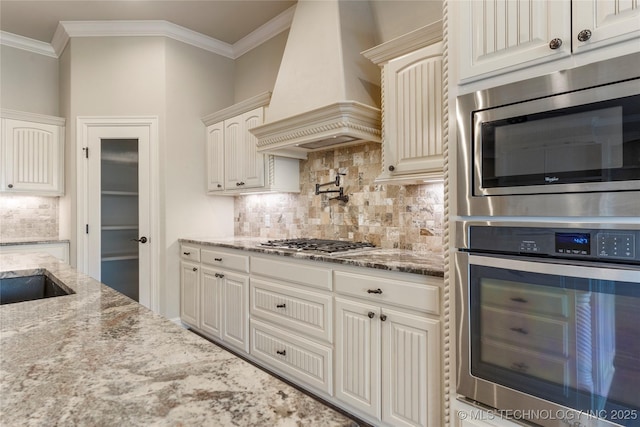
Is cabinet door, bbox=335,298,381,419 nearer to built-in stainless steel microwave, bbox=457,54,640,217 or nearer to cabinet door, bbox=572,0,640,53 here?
built-in stainless steel microwave, bbox=457,54,640,217

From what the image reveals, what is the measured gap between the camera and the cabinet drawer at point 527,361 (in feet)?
3.95

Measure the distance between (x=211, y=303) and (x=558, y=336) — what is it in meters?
2.63

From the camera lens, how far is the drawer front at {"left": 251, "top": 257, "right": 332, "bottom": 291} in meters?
2.17

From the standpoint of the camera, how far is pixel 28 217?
3996 millimetres

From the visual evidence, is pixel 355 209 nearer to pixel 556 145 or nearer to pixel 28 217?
pixel 556 145

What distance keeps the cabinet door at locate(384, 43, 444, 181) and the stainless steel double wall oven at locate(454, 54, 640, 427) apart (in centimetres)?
61

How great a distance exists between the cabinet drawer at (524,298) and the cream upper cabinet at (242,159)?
7.13 ft

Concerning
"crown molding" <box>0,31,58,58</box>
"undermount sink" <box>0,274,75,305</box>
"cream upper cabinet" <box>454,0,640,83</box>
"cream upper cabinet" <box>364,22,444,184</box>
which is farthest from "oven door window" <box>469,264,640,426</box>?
"crown molding" <box>0,31,58,58</box>

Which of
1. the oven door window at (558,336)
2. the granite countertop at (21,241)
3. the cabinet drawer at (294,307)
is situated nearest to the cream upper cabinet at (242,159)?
the cabinet drawer at (294,307)

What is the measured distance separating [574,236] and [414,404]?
42.1 inches

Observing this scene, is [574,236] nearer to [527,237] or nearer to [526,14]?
[527,237]

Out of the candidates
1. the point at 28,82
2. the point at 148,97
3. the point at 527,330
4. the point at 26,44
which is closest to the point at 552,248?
the point at 527,330

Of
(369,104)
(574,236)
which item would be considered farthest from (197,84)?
(574,236)

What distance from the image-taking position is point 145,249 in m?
3.62
